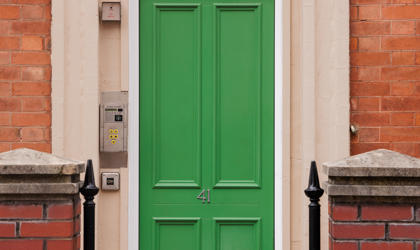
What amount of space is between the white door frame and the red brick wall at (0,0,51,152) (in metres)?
0.61

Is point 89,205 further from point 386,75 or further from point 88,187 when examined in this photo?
point 386,75

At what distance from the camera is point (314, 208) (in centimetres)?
231

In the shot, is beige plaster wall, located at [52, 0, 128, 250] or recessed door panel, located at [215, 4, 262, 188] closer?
beige plaster wall, located at [52, 0, 128, 250]

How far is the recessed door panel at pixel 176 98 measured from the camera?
4.15 m

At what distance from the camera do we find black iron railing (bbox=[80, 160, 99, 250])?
2332 millimetres

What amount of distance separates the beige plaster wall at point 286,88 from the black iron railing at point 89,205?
5.18 ft

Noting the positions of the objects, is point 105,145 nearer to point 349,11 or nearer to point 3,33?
point 3,33

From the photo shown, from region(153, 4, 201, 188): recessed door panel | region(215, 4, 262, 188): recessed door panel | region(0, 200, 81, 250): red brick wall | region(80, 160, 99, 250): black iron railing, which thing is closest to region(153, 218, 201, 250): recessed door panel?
region(153, 4, 201, 188): recessed door panel

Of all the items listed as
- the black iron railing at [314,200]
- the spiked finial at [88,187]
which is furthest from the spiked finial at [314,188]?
the spiked finial at [88,187]

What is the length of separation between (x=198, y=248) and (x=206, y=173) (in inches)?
23.1

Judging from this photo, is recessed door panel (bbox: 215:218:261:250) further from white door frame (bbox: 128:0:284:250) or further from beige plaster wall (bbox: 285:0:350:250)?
beige plaster wall (bbox: 285:0:350:250)

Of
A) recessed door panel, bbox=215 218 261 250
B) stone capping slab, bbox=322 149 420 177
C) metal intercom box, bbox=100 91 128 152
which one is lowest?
recessed door panel, bbox=215 218 261 250

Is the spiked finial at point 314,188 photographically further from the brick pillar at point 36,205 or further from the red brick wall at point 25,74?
the red brick wall at point 25,74

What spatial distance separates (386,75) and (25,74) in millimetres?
2669
